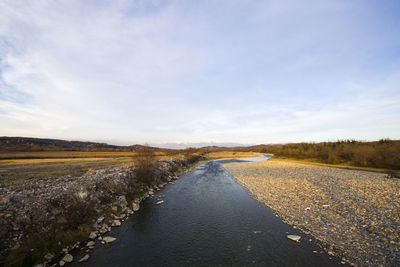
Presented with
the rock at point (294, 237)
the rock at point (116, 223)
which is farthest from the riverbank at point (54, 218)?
the rock at point (294, 237)

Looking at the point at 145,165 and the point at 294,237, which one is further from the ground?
the point at 145,165

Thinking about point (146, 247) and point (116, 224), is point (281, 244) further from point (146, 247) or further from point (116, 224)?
point (116, 224)

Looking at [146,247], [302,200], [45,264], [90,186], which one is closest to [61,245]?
[45,264]

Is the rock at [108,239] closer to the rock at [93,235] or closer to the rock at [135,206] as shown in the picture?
the rock at [93,235]

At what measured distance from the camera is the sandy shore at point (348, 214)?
875 centimetres

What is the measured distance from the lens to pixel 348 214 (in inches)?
507

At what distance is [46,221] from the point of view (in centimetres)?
1048

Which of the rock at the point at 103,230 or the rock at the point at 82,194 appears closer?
the rock at the point at 103,230

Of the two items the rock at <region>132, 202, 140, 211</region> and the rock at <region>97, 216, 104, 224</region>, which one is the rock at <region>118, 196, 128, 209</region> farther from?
the rock at <region>97, 216, 104, 224</region>

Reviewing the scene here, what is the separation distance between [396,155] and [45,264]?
2043 inches

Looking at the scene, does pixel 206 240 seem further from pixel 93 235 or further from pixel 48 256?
pixel 48 256

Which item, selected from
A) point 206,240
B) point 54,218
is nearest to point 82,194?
point 54,218

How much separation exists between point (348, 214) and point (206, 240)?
11.6 meters

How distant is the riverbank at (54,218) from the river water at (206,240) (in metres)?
1.56
